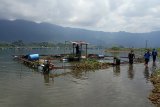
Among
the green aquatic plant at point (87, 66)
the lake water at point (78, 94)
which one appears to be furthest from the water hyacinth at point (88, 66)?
the lake water at point (78, 94)

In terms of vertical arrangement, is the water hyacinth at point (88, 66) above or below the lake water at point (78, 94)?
above

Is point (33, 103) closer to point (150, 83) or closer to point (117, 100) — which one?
point (117, 100)

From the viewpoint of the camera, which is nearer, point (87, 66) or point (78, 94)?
point (78, 94)

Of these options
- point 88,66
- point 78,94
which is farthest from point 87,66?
point 78,94

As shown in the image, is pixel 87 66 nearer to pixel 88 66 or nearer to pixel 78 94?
pixel 88 66

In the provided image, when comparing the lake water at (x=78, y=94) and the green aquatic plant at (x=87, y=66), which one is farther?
the green aquatic plant at (x=87, y=66)

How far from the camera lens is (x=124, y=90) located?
18984 mm

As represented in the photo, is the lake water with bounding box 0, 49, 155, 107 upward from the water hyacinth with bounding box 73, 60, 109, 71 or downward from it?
downward

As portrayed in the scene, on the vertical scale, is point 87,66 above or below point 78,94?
above

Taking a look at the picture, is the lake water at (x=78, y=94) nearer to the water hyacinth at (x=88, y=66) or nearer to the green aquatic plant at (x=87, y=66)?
the green aquatic plant at (x=87, y=66)

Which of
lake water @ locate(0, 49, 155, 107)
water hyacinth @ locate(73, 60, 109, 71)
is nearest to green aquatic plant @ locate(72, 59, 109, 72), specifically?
water hyacinth @ locate(73, 60, 109, 71)

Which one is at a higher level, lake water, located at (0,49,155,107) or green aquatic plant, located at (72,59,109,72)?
green aquatic plant, located at (72,59,109,72)

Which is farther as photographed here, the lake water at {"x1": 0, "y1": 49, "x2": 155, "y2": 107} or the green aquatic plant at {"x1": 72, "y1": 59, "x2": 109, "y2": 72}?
the green aquatic plant at {"x1": 72, "y1": 59, "x2": 109, "y2": 72}

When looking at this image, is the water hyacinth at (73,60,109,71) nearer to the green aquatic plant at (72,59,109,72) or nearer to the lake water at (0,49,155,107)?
the green aquatic plant at (72,59,109,72)
